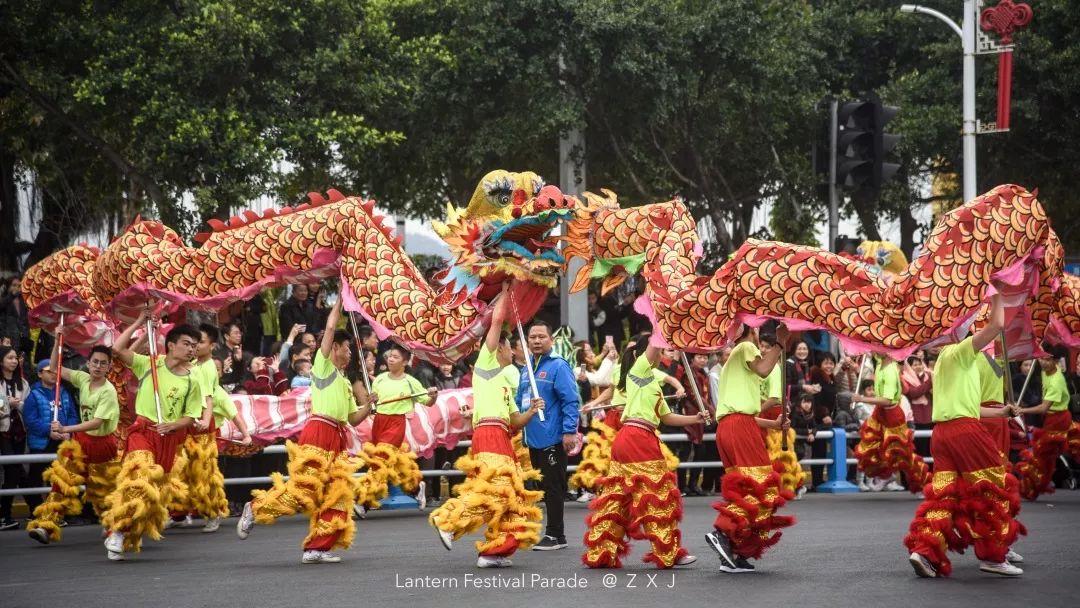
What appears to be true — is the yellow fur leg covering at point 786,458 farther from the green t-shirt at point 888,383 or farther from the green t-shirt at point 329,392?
the green t-shirt at point 329,392

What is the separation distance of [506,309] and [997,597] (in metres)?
3.63

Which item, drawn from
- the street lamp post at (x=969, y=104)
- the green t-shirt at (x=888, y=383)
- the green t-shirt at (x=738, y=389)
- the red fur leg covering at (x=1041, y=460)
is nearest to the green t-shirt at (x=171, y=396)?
the green t-shirt at (x=738, y=389)

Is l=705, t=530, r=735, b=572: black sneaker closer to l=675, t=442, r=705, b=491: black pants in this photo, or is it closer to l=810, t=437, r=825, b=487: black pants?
l=675, t=442, r=705, b=491: black pants

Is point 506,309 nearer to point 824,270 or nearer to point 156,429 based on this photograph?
point 824,270

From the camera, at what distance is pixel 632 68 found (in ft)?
76.3

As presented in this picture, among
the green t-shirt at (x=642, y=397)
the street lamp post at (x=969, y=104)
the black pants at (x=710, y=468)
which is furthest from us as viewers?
the street lamp post at (x=969, y=104)

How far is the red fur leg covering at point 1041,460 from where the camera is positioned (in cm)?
1645

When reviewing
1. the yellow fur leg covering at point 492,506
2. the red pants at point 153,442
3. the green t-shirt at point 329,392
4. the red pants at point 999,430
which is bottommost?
the yellow fur leg covering at point 492,506

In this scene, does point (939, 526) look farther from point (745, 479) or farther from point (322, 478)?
point (322, 478)

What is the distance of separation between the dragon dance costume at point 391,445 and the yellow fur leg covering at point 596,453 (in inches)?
70.5

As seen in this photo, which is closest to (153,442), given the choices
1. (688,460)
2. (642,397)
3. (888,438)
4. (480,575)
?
(480,575)

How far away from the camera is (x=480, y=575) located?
10547 mm

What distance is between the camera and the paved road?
9.44m

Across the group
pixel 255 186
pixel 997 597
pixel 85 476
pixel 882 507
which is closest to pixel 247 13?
pixel 255 186
